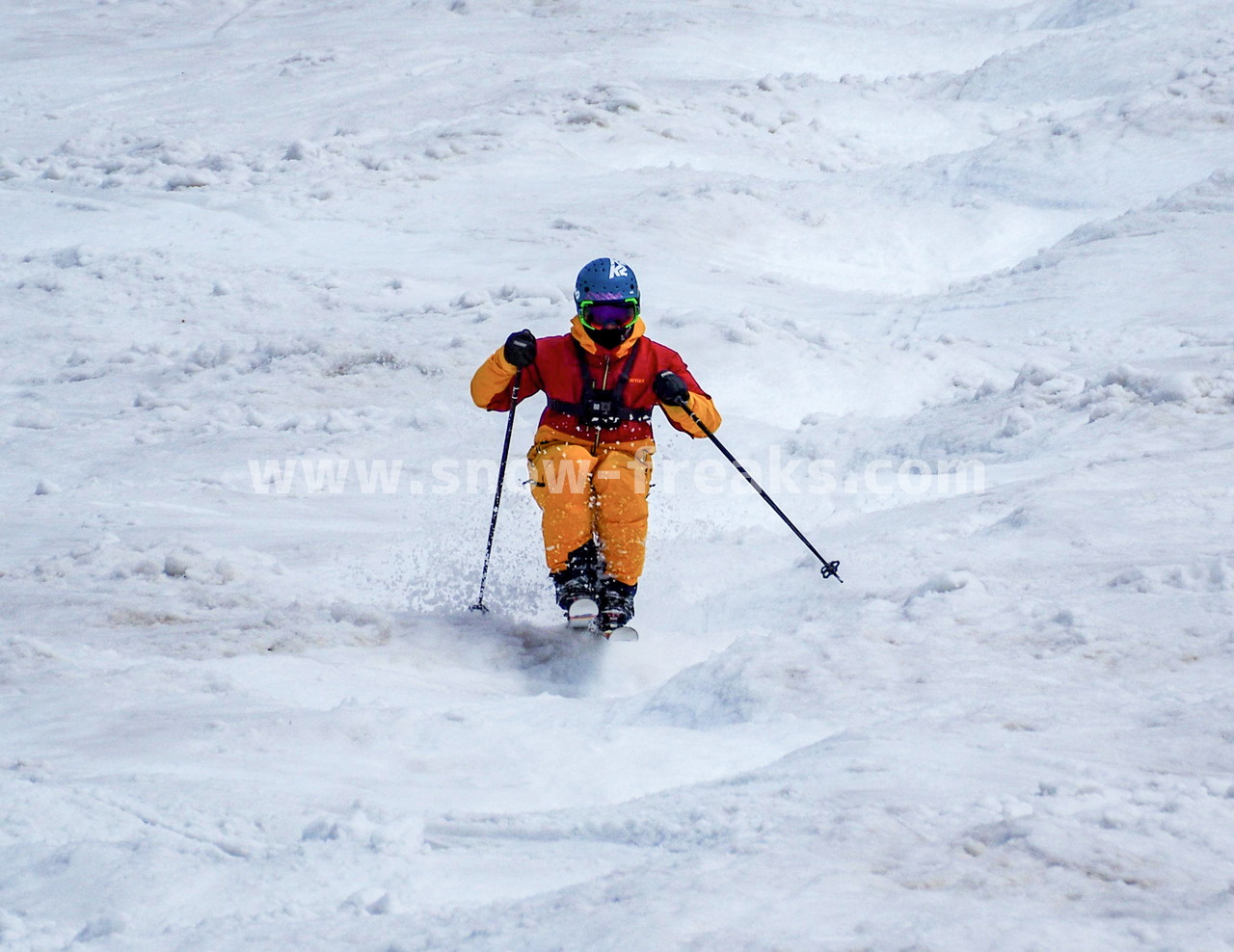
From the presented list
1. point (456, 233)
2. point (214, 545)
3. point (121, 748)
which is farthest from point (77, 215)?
point (121, 748)

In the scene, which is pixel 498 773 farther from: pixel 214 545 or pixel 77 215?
pixel 77 215

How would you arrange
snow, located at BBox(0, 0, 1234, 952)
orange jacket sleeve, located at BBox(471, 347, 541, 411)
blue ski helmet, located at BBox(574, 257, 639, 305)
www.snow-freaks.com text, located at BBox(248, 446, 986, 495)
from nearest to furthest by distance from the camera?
snow, located at BBox(0, 0, 1234, 952)
blue ski helmet, located at BBox(574, 257, 639, 305)
orange jacket sleeve, located at BBox(471, 347, 541, 411)
www.snow-freaks.com text, located at BBox(248, 446, 986, 495)

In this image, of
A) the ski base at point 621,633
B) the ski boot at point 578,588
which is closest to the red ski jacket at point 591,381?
the ski boot at point 578,588

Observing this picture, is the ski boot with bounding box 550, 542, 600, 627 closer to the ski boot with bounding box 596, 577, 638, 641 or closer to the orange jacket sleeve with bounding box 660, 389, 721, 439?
the ski boot with bounding box 596, 577, 638, 641

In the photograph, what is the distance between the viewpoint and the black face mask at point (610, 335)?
19.2 ft

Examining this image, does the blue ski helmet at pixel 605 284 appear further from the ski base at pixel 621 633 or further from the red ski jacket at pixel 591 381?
the ski base at pixel 621 633

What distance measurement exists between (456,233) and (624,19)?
11.6 meters

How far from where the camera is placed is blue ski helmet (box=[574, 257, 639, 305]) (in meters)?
5.76

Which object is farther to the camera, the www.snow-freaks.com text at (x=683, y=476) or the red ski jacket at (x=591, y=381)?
the www.snow-freaks.com text at (x=683, y=476)

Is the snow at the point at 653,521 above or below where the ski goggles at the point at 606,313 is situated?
below

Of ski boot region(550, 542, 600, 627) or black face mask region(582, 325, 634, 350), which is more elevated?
black face mask region(582, 325, 634, 350)

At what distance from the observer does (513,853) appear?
3.18 metres

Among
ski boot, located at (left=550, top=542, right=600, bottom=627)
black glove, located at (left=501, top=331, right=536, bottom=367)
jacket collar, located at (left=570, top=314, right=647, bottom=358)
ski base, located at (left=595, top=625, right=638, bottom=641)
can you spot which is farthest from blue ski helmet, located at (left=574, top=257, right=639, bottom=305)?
ski base, located at (left=595, top=625, right=638, bottom=641)

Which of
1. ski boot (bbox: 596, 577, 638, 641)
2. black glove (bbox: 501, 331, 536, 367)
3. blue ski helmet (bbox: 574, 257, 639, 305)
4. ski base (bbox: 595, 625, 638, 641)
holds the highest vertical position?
blue ski helmet (bbox: 574, 257, 639, 305)
